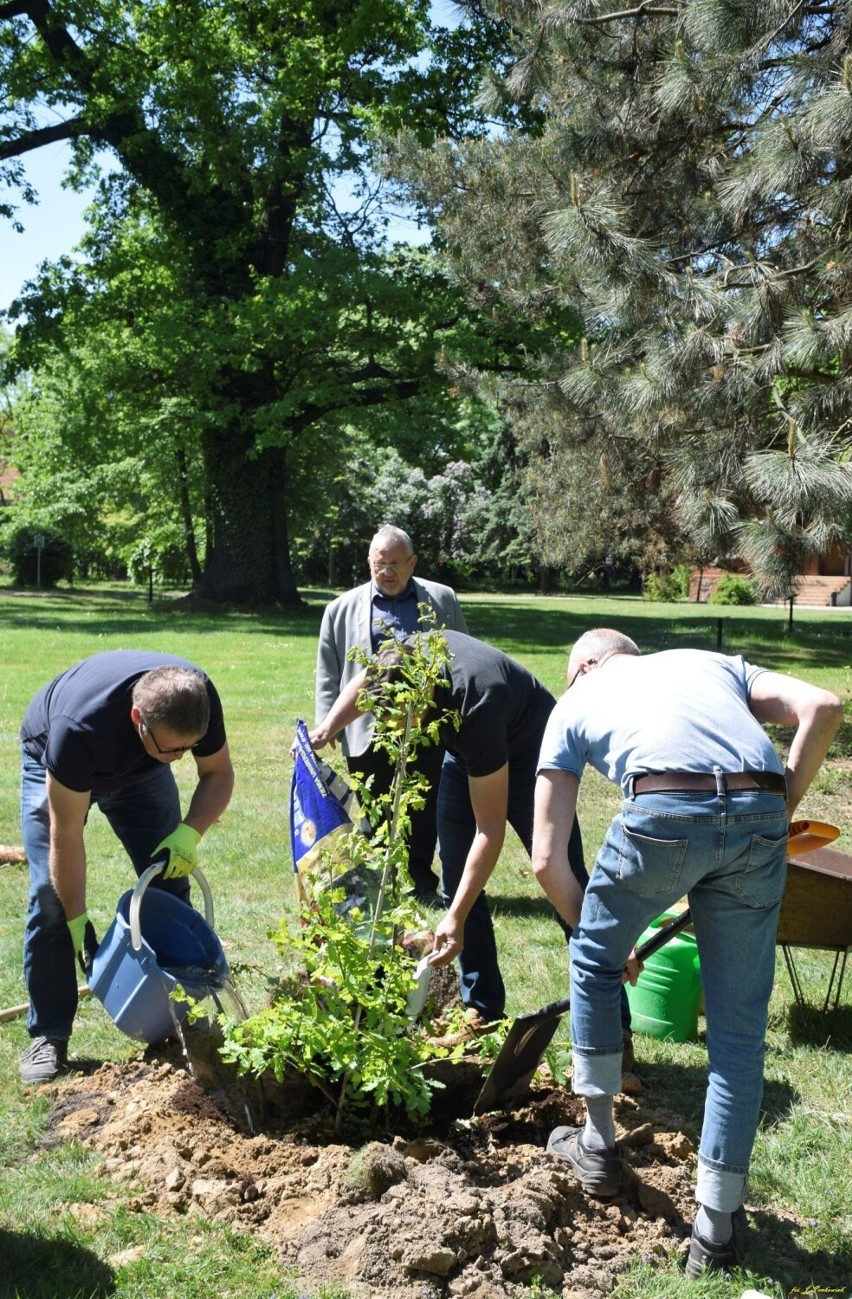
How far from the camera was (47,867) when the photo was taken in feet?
13.0

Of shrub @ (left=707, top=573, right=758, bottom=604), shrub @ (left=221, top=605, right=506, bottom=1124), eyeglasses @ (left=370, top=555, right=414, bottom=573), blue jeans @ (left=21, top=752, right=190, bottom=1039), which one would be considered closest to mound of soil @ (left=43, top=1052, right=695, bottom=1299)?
shrub @ (left=221, top=605, right=506, bottom=1124)

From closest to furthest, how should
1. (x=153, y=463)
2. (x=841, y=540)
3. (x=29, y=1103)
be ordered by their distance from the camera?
(x=29, y=1103), (x=841, y=540), (x=153, y=463)

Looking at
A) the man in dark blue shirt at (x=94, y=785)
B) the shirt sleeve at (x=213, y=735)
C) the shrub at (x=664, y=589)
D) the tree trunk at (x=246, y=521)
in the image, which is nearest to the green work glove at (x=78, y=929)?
A: the man in dark blue shirt at (x=94, y=785)

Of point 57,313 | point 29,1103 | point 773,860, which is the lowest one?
point 29,1103

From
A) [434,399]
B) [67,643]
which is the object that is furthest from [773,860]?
[434,399]

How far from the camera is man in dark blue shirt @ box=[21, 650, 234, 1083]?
136 inches

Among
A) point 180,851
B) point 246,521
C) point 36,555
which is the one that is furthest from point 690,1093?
point 36,555

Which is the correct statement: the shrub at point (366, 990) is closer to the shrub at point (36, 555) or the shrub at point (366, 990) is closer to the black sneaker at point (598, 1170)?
the black sneaker at point (598, 1170)

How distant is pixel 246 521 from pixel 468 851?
1887 centimetres

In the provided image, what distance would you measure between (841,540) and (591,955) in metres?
5.49

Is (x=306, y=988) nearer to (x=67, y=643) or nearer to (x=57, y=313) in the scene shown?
(x=67, y=643)

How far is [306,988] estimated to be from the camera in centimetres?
336

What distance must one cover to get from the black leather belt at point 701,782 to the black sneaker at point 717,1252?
1029 mm

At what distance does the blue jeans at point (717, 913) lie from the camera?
2.72 m
